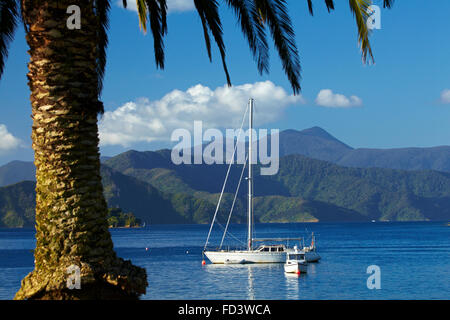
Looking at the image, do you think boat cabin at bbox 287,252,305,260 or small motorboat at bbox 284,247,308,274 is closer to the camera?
small motorboat at bbox 284,247,308,274

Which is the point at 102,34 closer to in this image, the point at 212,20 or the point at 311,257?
the point at 212,20

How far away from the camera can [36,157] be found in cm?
823

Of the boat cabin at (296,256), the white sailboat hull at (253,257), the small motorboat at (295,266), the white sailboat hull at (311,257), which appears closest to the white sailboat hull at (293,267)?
the small motorboat at (295,266)

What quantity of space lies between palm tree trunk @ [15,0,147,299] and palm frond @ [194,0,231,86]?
2193 mm

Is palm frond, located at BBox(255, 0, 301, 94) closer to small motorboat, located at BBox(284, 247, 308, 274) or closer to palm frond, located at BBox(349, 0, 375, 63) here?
palm frond, located at BBox(349, 0, 375, 63)

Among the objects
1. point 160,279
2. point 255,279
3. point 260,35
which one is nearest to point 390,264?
point 255,279

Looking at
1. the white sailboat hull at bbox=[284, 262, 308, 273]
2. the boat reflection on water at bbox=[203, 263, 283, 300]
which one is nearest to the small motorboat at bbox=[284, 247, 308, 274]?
the white sailboat hull at bbox=[284, 262, 308, 273]

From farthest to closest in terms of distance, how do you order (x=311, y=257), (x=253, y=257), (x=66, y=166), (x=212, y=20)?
Result: (x=311, y=257) < (x=253, y=257) < (x=212, y=20) < (x=66, y=166)

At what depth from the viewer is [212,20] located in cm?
991

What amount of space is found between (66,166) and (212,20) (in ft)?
11.8

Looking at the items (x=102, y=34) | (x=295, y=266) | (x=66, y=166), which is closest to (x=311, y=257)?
(x=295, y=266)

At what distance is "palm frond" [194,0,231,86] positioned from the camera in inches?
384

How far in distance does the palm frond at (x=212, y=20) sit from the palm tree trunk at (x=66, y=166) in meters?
2.19

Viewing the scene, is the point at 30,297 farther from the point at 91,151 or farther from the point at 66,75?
the point at 66,75
